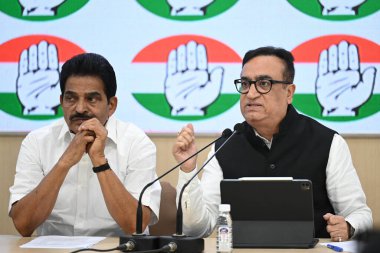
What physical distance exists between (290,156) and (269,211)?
85cm

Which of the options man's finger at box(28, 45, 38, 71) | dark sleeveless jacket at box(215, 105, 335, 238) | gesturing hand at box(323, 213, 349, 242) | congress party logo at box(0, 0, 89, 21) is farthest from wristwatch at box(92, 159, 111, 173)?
congress party logo at box(0, 0, 89, 21)

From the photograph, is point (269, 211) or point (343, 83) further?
point (343, 83)

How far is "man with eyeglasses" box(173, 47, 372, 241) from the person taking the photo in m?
2.86

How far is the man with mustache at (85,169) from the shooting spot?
8.73 ft

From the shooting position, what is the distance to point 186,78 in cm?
356

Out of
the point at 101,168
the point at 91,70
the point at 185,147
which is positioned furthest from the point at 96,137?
the point at 185,147

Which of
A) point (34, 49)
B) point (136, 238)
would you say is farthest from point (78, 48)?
point (136, 238)

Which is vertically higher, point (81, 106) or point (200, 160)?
point (81, 106)

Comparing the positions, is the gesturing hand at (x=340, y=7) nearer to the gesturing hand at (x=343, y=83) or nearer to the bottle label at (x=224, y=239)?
the gesturing hand at (x=343, y=83)

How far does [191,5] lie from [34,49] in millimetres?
1007

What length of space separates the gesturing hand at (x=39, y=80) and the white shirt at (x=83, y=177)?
657 millimetres

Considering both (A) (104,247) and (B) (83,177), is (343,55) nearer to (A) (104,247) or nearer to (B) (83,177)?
(B) (83,177)

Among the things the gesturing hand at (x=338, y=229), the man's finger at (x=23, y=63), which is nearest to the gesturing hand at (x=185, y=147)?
the gesturing hand at (x=338, y=229)

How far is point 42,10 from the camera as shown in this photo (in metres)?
3.63
